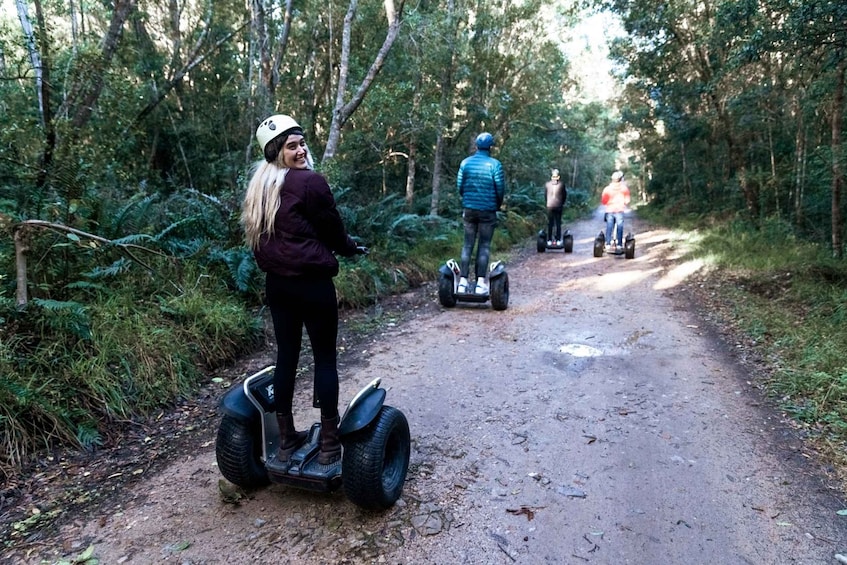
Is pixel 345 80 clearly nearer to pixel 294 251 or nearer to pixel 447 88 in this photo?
pixel 447 88

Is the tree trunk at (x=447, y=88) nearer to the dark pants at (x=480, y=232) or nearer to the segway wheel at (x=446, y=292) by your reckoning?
the dark pants at (x=480, y=232)

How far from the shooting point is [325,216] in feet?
9.20

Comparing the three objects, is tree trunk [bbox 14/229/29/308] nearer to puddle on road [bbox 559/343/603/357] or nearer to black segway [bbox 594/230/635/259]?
puddle on road [bbox 559/343/603/357]

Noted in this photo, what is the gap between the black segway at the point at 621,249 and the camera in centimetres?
1233

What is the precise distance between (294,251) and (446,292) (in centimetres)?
496

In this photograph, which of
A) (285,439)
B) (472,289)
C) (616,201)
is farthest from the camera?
(616,201)

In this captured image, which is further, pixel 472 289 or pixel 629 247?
pixel 629 247

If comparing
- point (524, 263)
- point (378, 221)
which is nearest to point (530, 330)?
point (378, 221)

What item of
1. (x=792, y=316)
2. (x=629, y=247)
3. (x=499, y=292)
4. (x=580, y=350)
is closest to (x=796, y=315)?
(x=792, y=316)

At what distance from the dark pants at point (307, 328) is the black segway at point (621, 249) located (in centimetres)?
1082

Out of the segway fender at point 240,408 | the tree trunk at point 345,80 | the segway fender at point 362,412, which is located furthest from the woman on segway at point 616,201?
the segway fender at point 240,408

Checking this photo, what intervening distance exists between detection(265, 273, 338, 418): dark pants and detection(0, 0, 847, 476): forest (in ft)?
6.63

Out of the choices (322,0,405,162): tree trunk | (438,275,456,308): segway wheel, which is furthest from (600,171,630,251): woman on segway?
(438,275,456,308): segway wheel

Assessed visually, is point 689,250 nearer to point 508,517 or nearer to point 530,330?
point 530,330
